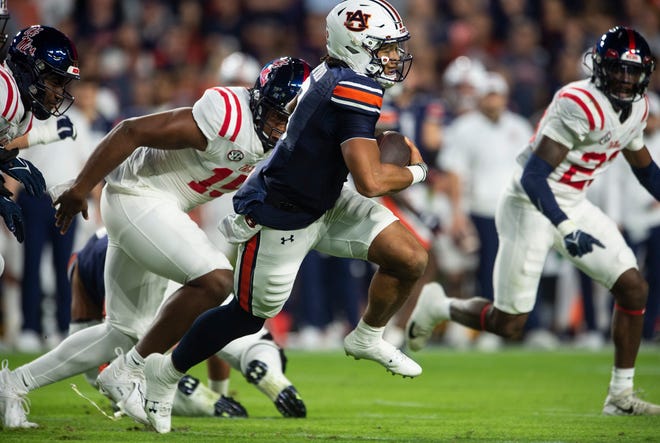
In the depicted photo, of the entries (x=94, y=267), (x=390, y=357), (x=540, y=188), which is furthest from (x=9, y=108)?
(x=540, y=188)

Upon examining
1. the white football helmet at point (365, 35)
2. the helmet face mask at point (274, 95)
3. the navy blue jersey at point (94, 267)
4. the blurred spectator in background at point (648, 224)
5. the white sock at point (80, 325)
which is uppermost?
the white football helmet at point (365, 35)

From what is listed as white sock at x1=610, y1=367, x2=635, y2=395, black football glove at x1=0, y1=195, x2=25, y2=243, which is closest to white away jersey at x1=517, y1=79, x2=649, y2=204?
white sock at x1=610, y1=367, x2=635, y2=395

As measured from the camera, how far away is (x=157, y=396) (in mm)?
4512

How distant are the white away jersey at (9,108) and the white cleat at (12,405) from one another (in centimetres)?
101

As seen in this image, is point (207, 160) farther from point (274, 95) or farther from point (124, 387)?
point (124, 387)

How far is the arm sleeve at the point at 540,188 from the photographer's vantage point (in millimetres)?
5273

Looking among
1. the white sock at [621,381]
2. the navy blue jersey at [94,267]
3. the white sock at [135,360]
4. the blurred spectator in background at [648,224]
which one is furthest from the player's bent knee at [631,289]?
the blurred spectator in background at [648,224]

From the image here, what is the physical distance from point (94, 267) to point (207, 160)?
897 mm

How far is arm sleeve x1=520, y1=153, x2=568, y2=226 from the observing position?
208 inches

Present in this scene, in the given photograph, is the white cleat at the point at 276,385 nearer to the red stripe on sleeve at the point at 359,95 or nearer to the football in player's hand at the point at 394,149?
the football in player's hand at the point at 394,149

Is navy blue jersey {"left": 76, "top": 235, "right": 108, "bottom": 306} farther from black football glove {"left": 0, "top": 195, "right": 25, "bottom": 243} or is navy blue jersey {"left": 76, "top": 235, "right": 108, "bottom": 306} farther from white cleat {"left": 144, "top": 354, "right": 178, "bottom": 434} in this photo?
white cleat {"left": 144, "top": 354, "right": 178, "bottom": 434}

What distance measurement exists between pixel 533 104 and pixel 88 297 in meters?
6.75

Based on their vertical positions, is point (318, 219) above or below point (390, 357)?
above

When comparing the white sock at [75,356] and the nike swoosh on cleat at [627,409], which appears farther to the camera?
the nike swoosh on cleat at [627,409]
